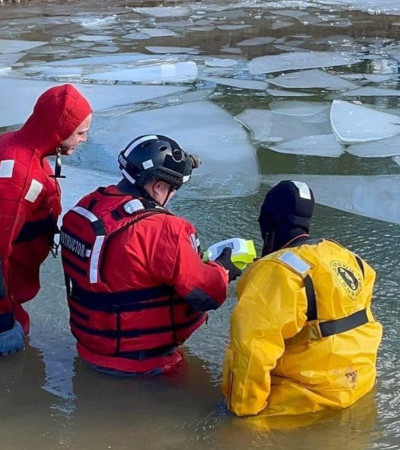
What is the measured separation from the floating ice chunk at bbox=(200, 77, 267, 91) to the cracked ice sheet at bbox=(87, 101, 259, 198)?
933mm

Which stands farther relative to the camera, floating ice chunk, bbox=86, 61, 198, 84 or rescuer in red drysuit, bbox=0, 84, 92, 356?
floating ice chunk, bbox=86, 61, 198, 84

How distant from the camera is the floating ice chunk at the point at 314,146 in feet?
20.4

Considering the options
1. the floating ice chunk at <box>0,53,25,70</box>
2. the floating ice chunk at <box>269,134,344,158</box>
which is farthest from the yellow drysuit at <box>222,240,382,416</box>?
the floating ice chunk at <box>0,53,25,70</box>

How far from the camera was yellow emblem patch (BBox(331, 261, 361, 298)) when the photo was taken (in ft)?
Result: 8.75

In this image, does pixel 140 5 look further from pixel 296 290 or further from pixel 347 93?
pixel 296 290

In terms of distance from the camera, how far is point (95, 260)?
286 centimetres

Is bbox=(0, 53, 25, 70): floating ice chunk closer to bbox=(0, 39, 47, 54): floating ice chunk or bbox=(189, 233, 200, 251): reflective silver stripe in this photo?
bbox=(0, 39, 47, 54): floating ice chunk

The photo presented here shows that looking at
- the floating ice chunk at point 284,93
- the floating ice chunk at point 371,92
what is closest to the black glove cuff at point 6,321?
the floating ice chunk at point 284,93

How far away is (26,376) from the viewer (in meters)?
3.14

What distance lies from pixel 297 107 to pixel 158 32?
5748 mm

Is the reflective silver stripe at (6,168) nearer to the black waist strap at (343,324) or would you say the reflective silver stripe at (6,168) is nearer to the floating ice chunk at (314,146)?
the black waist strap at (343,324)

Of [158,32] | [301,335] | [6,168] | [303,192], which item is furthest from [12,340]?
[158,32]

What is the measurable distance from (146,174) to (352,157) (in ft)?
11.6

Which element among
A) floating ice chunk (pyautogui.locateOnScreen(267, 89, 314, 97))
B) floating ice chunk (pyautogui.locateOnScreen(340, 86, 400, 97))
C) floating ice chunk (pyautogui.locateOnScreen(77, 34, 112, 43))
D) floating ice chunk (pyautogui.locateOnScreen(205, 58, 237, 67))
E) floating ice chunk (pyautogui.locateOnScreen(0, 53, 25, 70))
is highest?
floating ice chunk (pyautogui.locateOnScreen(0, 53, 25, 70))
